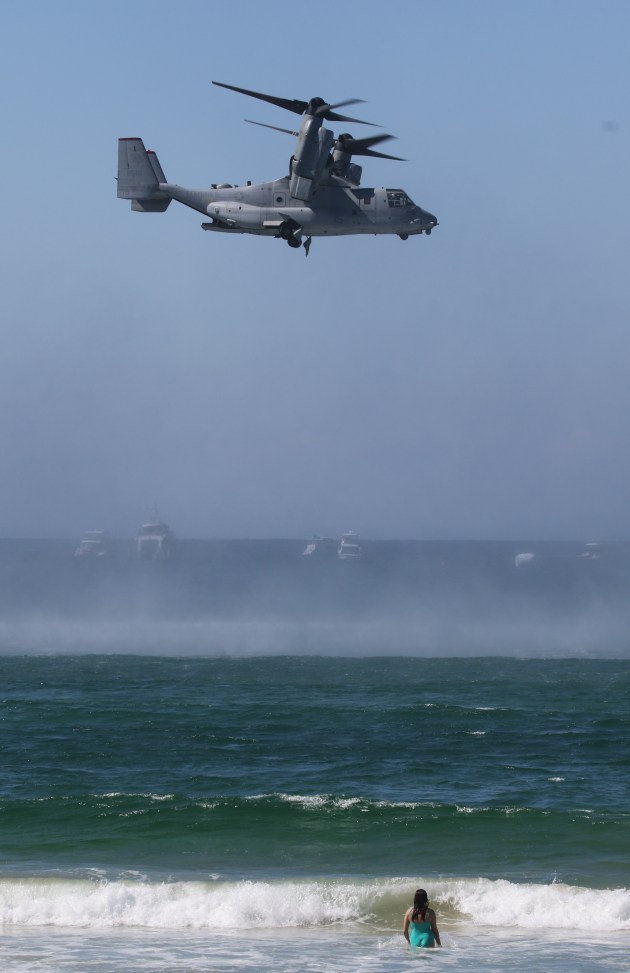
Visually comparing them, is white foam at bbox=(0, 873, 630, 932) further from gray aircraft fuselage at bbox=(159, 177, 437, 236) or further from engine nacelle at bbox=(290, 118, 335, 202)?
engine nacelle at bbox=(290, 118, 335, 202)

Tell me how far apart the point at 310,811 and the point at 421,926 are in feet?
33.5

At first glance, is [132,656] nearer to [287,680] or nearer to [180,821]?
[287,680]

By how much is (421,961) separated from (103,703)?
100 ft

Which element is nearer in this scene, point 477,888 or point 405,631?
point 477,888

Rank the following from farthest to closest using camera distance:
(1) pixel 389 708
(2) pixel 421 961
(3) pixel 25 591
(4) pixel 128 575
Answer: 1. (4) pixel 128 575
2. (3) pixel 25 591
3. (1) pixel 389 708
4. (2) pixel 421 961

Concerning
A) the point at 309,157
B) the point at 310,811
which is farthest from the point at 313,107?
the point at 310,811

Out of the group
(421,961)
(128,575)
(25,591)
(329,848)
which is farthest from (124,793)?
(128,575)

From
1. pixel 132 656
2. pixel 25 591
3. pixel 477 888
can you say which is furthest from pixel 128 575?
pixel 477 888

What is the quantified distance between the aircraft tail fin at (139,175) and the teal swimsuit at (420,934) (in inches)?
963

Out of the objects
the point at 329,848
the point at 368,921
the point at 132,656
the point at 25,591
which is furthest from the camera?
the point at 25,591

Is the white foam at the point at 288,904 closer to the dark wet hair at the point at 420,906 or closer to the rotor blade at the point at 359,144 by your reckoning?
the dark wet hair at the point at 420,906

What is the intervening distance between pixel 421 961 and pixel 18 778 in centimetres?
1832

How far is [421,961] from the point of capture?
72.2 ft

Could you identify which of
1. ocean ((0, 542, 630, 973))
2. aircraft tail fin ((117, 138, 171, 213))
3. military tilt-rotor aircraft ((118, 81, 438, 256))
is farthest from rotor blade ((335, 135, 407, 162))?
ocean ((0, 542, 630, 973))
